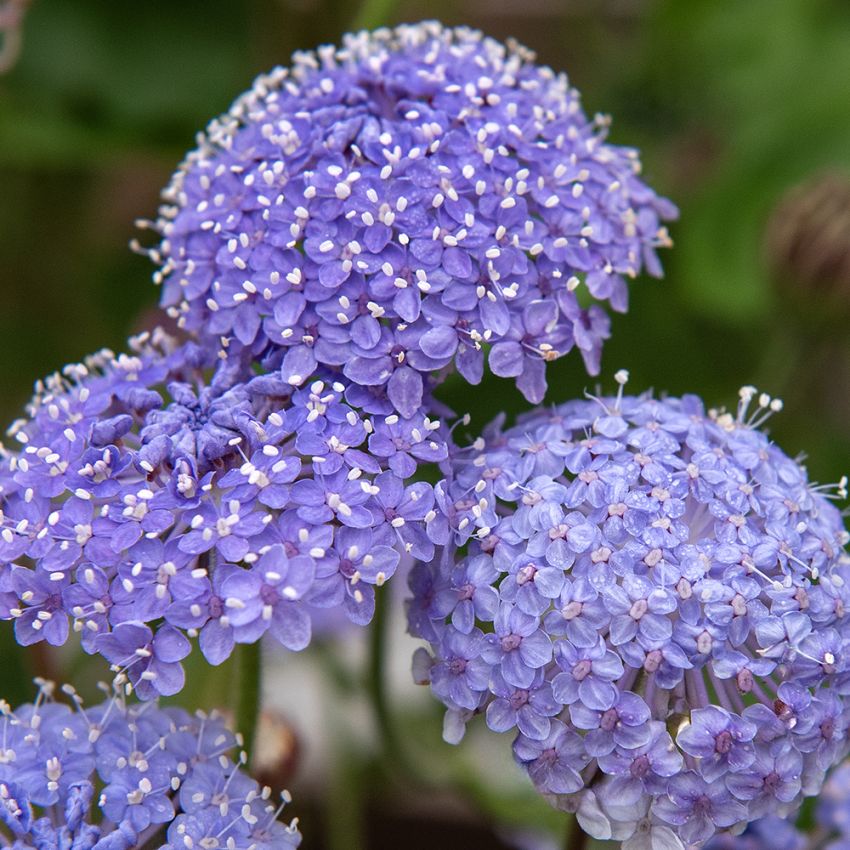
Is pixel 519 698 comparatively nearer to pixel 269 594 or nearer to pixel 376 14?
pixel 269 594

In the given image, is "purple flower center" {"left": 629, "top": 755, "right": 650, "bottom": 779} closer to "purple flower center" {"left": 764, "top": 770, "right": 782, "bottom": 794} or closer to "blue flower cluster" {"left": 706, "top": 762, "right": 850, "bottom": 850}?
"purple flower center" {"left": 764, "top": 770, "right": 782, "bottom": 794}

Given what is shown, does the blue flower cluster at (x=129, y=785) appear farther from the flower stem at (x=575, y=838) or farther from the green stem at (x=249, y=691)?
the flower stem at (x=575, y=838)

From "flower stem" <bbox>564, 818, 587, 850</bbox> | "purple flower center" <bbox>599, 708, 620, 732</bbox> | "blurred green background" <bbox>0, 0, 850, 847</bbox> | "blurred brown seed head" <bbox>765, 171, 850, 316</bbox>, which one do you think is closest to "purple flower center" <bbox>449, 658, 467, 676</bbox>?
"purple flower center" <bbox>599, 708, 620, 732</bbox>

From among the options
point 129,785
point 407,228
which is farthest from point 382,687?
point 407,228

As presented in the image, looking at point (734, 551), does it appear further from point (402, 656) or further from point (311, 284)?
point (402, 656)

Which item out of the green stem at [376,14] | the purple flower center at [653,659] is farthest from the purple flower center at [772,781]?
the green stem at [376,14]

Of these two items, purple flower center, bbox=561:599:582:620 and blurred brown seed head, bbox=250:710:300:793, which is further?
blurred brown seed head, bbox=250:710:300:793

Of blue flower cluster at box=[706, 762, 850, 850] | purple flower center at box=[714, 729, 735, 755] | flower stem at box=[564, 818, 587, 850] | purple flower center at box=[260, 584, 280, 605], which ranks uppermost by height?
purple flower center at box=[260, 584, 280, 605]
